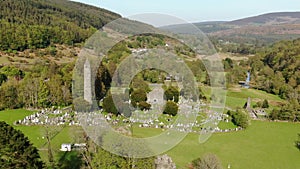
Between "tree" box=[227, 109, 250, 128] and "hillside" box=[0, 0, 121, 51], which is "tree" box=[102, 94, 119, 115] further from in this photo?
"hillside" box=[0, 0, 121, 51]

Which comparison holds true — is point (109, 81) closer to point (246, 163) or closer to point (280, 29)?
point (246, 163)

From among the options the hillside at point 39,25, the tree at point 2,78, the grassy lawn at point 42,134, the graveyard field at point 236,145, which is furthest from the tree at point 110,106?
the hillside at point 39,25

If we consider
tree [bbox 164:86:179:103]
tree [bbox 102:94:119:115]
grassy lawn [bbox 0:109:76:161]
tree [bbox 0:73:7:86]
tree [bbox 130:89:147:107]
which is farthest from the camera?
tree [bbox 0:73:7:86]

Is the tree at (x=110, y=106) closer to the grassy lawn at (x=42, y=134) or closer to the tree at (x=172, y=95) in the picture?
the grassy lawn at (x=42, y=134)

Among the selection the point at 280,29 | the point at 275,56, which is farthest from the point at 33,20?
the point at 280,29

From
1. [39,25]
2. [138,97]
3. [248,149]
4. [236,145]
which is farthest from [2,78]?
[39,25]

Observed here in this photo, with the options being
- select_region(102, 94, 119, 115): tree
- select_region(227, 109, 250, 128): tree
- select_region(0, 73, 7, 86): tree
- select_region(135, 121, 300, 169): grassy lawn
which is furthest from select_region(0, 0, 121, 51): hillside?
select_region(227, 109, 250, 128): tree
